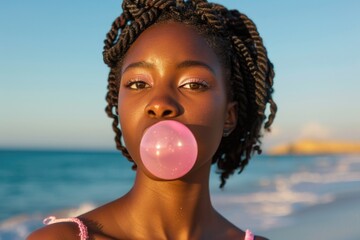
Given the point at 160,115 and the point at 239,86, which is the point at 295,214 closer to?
the point at 239,86

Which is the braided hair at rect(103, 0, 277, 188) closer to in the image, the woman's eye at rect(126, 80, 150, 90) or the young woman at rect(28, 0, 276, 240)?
the young woman at rect(28, 0, 276, 240)

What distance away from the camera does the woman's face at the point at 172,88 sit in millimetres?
2465

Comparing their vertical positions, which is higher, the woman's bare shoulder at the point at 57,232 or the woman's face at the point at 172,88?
the woman's face at the point at 172,88

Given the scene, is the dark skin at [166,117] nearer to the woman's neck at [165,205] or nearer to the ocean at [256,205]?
the woman's neck at [165,205]

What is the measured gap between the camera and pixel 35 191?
18.2 meters

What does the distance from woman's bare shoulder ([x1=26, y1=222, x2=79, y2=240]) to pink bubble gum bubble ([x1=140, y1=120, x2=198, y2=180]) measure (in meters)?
0.50

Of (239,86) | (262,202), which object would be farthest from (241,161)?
(262,202)

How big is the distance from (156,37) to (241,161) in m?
1.14

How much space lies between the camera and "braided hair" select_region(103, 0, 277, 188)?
2.78 m

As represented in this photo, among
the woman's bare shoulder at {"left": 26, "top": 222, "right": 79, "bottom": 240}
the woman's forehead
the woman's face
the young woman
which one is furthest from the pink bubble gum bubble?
the woman's bare shoulder at {"left": 26, "top": 222, "right": 79, "bottom": 240}

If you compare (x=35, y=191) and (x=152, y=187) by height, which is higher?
(x=35, y=191)

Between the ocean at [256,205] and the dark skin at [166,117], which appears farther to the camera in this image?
the ocean at [256,205]

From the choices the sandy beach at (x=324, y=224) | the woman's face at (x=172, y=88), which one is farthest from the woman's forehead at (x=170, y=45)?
the sandy beach at (x=324, y=224)

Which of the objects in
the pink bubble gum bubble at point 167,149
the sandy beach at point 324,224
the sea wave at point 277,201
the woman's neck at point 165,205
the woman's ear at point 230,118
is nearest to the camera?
the pink bubble gum bubble at point 167,149
